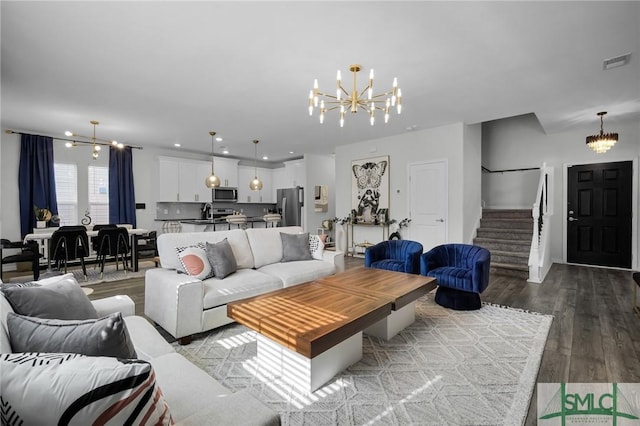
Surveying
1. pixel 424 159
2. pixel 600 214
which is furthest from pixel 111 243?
pixel 600 214

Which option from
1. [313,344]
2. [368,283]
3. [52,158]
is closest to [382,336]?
[368,283]

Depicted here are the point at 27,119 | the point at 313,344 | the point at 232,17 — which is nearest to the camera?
the point at 313,344

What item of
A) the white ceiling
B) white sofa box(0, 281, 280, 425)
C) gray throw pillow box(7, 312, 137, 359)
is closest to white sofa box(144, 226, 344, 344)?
white sofa box(0, 281, 280, 425)

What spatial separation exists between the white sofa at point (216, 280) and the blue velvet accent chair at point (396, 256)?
1.50 feet

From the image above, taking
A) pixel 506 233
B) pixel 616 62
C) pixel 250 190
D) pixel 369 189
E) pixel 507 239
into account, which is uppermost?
pixel 616 62

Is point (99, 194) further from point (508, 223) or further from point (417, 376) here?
point (508, 223)

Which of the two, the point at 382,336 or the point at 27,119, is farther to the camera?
the point at 27,119

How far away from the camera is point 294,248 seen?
13.7ft

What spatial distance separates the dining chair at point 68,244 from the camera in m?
4.90

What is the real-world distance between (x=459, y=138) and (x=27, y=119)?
7.63 m

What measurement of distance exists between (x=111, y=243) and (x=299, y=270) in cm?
385

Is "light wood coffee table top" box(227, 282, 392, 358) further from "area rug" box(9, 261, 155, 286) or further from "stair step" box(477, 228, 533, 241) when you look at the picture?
"stair step" box(477, 228, 533, 241)

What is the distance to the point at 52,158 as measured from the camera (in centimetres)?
623

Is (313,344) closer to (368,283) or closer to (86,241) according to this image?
(368,283)
